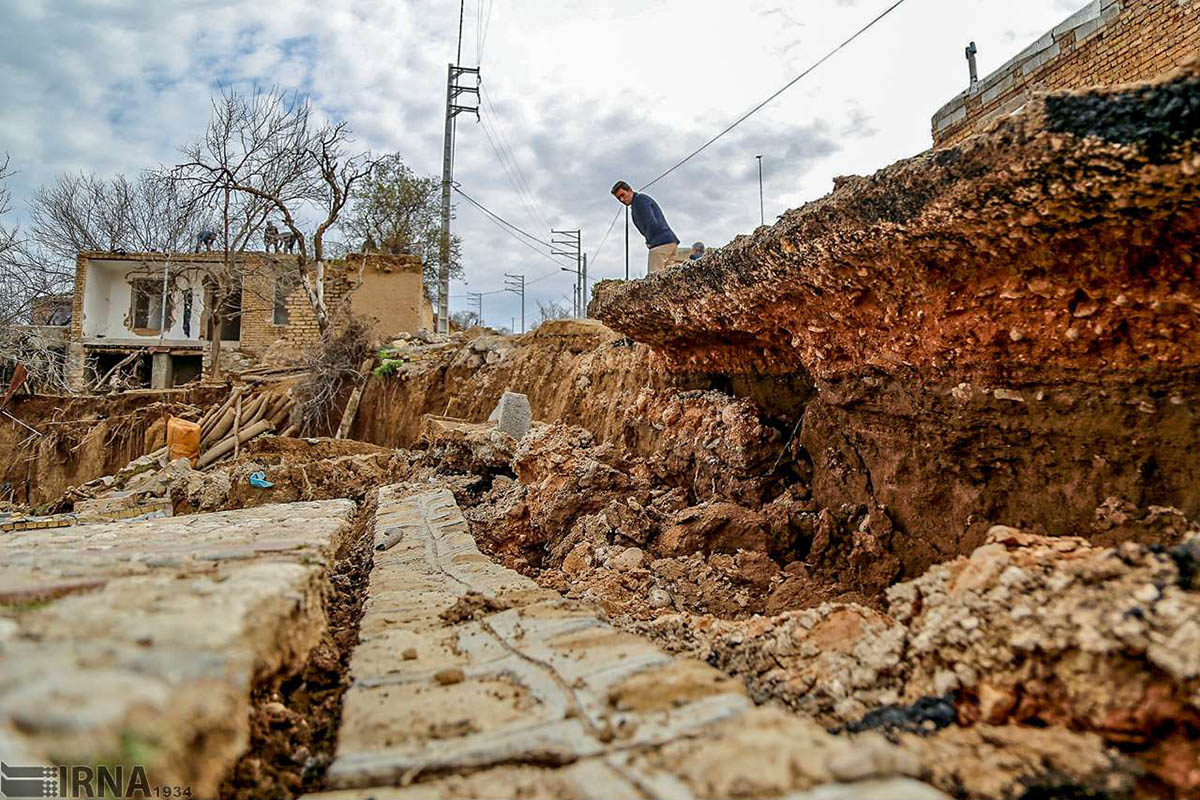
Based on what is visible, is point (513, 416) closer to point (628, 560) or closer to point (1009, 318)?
point (628, 560)

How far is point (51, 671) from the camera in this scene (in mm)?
976

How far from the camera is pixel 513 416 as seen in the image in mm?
7691

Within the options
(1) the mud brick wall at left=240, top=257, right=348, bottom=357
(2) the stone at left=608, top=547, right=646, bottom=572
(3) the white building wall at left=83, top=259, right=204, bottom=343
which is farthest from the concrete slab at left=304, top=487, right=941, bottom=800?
(3) the white building wall at left=83, top=259, right=204, bottom=343

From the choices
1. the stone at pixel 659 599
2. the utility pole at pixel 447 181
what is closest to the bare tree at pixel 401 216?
the utility pole at pixel 447 181

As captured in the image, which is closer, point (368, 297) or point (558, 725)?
point (558, 725)

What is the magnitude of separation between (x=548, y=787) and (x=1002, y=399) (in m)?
2.01

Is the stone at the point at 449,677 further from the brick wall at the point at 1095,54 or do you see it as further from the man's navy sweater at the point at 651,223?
the man's navy sweater at the point at 651,223

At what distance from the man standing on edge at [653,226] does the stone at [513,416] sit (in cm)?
236

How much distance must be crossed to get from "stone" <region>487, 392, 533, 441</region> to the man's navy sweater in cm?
261

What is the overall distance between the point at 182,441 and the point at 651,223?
8488mm

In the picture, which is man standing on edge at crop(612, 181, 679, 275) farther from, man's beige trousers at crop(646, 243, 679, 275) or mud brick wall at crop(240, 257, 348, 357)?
mud brick wall at crop(240, 257, 348, 357)

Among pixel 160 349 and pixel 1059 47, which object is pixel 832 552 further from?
pixel 160 349

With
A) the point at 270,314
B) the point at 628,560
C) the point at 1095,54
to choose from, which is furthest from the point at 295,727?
the point at 270,314

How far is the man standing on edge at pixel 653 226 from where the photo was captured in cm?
757
